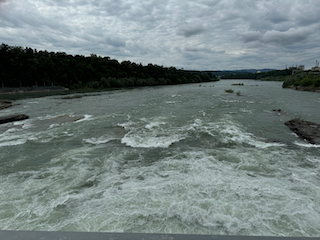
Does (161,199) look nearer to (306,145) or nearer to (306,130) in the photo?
(306,145)

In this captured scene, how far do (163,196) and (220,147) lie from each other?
608cm

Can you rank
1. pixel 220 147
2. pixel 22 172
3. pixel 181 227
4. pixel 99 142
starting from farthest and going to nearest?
1. pixel 99 142
2. pixel 220 147
3. pixel 22 172
4. pixel 181 227

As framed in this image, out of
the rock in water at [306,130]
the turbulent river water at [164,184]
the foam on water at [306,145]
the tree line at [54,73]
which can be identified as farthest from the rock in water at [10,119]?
the tree line at [54,73]

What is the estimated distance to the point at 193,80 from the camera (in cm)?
14875

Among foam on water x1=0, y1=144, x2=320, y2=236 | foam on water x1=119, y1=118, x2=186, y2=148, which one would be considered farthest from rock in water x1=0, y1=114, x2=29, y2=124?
foam on water x1=0, y1=144, x2=320, y2=236

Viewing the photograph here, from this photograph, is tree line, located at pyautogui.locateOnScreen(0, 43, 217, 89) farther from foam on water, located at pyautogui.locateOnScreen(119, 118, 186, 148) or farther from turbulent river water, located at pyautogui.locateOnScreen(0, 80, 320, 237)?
turbulent river water, located at pyautogui.locateOnScreen(0, 80, 320, 237)

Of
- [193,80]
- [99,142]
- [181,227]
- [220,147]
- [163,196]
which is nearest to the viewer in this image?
[181,227]

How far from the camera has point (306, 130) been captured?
45.1 ft

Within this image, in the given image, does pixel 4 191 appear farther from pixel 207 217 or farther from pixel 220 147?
pixel 220 147

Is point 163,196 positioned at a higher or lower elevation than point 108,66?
lower

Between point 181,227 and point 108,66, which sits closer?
point 181,227

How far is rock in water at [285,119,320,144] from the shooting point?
1218cm

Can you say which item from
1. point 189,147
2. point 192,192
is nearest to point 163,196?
point 192,192

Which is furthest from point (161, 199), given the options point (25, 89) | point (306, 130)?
point (25, 89)
